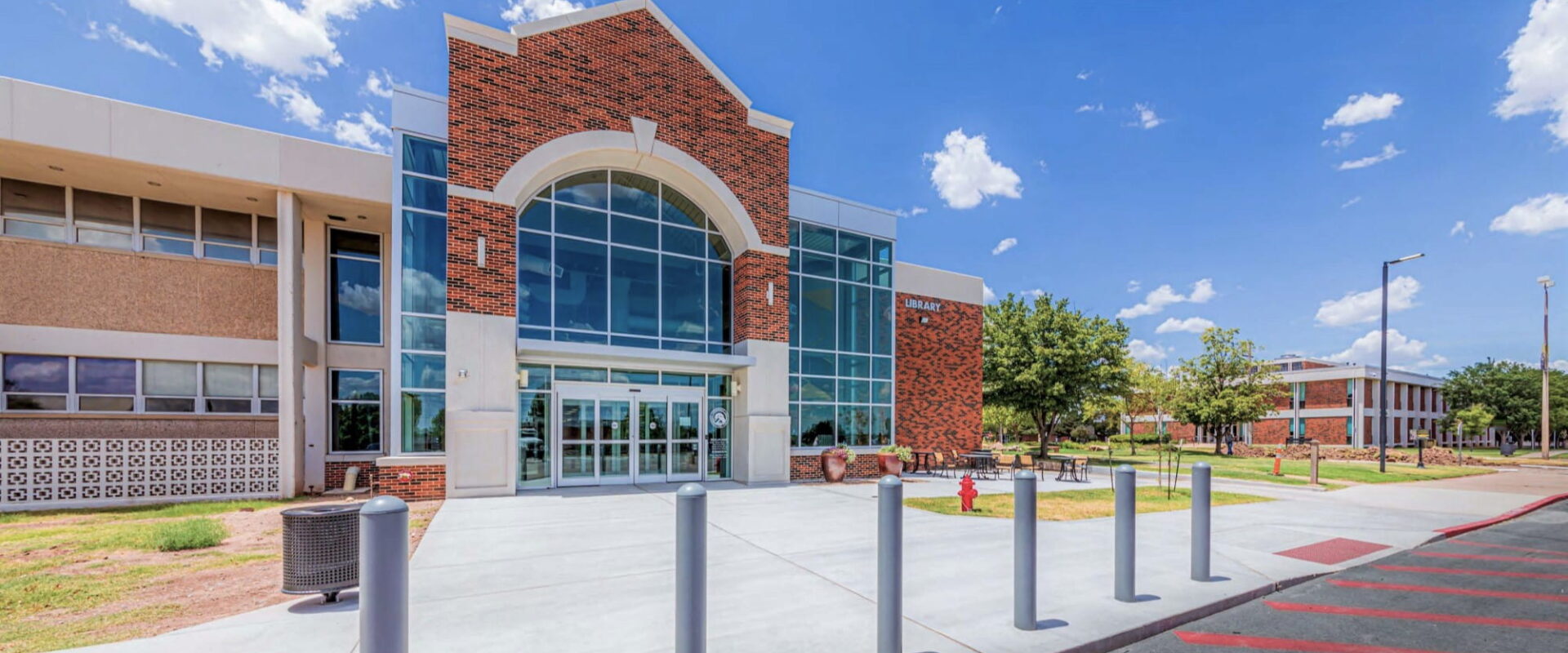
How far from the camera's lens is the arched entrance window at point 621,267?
1435 centimetres

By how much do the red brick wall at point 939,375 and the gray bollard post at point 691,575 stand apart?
17.6 metres

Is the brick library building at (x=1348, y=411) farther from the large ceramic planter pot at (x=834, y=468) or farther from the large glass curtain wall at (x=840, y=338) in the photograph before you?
the large ceramic planter pot at (x=834, y=468)

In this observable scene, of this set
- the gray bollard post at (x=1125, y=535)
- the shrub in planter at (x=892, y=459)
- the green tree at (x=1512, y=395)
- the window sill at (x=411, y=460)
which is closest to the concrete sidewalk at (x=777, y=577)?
the gray bollard post at (x=1125, y=535)

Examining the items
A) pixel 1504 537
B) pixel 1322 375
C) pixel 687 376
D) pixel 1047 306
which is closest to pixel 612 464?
pixel 687 376

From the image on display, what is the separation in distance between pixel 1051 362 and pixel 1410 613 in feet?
67.5

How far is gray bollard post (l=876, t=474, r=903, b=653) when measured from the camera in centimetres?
420

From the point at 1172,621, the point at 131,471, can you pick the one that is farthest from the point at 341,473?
the point at 1172,621

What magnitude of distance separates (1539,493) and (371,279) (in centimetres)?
3076

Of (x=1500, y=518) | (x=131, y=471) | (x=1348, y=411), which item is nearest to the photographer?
(x=1500, y=518)

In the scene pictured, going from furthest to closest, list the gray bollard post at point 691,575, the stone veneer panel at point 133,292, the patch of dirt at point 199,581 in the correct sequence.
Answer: the stone veneer panel at point 133,292
the patch of dirt at point 199,581
the gray bollard post at point 691,575

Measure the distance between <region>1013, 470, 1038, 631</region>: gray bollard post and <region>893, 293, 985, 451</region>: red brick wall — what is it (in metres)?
15.9

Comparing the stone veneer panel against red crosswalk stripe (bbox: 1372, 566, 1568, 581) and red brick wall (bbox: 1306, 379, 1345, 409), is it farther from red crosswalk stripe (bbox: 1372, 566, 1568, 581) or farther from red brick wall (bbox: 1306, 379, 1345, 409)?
red brick wall (bbox: 1306, 379, 1345, 409)

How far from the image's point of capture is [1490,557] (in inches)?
337

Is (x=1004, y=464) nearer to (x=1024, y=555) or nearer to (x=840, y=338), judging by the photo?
(x=840, y=338)
